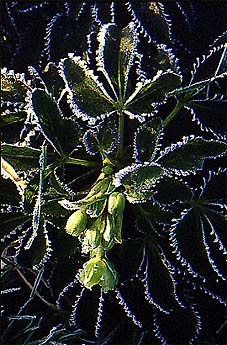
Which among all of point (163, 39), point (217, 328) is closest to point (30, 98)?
point (163, 39)

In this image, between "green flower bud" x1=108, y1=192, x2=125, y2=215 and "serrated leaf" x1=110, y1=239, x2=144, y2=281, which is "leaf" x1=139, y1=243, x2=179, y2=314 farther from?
"green flower bud" x1=108, y1=192, x2=125, y2=215

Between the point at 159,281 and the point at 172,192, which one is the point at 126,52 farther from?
the point at 159,281

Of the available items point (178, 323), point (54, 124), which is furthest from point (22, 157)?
point (178, 323)

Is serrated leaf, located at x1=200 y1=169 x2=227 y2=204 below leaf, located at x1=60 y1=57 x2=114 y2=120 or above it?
below

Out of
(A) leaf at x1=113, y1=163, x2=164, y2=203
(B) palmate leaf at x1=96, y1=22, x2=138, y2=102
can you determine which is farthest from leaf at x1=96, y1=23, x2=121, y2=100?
(A) leaf at x1=113, y1=163, x2=164, y2=203

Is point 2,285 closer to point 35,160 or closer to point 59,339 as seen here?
point 59,339

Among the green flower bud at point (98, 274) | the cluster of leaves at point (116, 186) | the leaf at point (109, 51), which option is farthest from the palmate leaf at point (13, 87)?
the green flower bud at point (98, 274)

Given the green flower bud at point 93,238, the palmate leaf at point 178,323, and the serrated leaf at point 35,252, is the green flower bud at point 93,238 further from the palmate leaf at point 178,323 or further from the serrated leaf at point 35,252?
the palmate leaf at point 178,323
